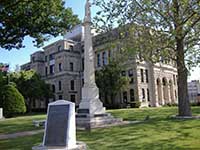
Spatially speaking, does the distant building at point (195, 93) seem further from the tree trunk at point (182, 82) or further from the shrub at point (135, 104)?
the tree trunk at point (182, 82)

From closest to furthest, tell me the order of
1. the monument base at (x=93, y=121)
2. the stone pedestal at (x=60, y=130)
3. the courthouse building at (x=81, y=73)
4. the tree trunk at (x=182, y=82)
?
the stone pedestal at (x=60, y=130) → the monument base at (x=93, y=121) → the tree trunk at (x=182, y=82) → the courthouse building at (x=81, y=73)

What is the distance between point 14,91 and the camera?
113 ft

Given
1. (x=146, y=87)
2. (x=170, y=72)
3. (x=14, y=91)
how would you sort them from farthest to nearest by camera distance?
(x=170, y=72), (x=146, y=87), (x=14, y=91)

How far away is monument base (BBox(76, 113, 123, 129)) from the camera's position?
1520 centimetres

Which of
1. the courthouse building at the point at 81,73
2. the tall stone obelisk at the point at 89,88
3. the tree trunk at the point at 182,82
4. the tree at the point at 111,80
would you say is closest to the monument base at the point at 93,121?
the tall stone obelisk at the point at 89,88

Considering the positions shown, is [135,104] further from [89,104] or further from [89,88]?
[89,104]

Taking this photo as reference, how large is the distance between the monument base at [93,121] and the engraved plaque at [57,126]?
668 centimetres

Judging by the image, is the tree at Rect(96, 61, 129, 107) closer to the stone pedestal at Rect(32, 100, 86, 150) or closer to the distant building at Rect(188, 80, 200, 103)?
the distant building at Rect(188, 80, 200, 103)

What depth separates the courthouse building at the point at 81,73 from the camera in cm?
5194

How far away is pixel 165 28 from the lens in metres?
16.3

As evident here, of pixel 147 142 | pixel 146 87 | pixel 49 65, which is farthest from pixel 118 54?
pixel 49 65

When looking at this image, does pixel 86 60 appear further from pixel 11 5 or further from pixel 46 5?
pixel 11 5

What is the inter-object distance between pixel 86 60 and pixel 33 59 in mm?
57126

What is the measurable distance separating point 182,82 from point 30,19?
10586 mm
